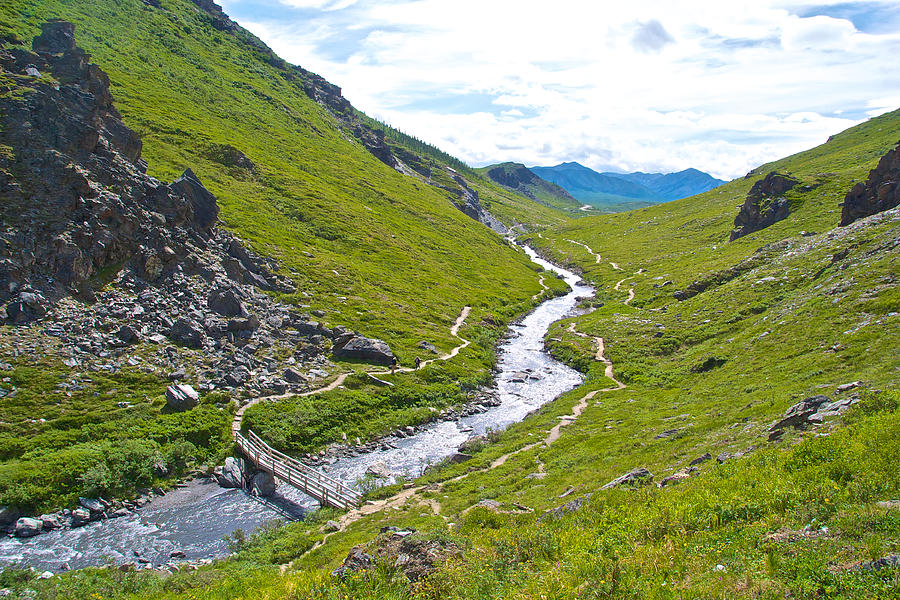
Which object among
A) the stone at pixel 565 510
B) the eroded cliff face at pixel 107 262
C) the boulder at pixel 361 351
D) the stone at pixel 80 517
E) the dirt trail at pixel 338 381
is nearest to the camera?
the stone at pixel 565 510

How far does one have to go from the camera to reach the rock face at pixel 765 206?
315 feet

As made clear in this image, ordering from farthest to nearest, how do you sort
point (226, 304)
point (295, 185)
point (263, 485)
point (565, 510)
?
point (295, 185) → point (226, 304) → point (263, 485) → point (565, 510)

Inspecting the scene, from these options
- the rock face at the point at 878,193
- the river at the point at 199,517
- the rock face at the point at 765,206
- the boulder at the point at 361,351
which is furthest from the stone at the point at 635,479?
the rock face at the point at 765,206

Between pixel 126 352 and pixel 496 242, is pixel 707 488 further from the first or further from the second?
pixel 496 242

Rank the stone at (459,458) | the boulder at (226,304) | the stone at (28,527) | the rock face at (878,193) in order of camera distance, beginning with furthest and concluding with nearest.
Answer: the rock face at (878,193), the boulder at (226,304), the stone at (459,458), the stone at (28,527)

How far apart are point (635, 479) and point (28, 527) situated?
1260 inches

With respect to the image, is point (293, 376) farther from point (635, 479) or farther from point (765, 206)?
point (765, 206)

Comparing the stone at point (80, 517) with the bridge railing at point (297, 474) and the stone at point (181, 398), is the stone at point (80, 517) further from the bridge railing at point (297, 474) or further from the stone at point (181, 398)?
the stone at point (181, 398)

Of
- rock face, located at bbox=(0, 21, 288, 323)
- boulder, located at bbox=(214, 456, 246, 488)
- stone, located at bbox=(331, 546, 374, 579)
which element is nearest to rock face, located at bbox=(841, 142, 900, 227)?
stone, located at bbox=(331, 546, 374, 579)

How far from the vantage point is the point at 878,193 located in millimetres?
62188

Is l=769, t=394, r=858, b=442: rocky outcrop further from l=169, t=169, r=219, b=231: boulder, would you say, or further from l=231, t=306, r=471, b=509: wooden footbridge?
l=169, t=169, r=219, b=231: boulder

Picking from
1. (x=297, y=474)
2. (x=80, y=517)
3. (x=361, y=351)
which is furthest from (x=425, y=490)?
(x=361, y=351)

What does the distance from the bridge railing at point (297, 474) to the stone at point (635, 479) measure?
16431mm

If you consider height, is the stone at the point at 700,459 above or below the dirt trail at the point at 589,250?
below
